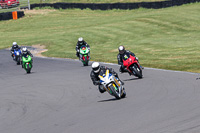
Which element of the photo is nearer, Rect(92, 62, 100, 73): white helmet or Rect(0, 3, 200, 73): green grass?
Rect(92, 62, 100, 73): white helmet

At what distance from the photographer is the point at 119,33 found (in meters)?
41.7

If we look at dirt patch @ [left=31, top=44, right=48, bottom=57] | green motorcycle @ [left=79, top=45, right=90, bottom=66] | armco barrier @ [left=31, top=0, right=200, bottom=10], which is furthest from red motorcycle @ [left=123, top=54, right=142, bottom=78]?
A: armco barrier @ [left=31, top=0, right=200, bottom=10]

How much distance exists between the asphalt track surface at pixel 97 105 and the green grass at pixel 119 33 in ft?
16.3

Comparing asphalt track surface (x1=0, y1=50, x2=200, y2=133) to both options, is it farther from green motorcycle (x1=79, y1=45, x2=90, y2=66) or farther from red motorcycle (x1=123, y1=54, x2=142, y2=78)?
green motorcycle (x1=79, y1=45, x2=90, y2=66)

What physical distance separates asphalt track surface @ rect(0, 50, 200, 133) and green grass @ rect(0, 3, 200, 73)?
4972 millimetres

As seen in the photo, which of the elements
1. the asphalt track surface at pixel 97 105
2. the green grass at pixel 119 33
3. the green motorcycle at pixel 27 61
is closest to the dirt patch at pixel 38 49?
the green grass at pixel 119 33

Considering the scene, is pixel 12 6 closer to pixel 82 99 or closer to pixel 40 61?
pixel 40 61

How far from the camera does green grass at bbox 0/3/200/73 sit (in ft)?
87.8

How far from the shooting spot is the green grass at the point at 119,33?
26.8 meters

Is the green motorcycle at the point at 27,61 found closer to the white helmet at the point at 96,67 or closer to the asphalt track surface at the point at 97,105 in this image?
the asphalt track surface at the point at 97,105

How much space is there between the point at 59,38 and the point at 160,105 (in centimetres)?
3108

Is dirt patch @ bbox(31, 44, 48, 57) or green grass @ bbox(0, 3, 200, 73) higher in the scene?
green grass @ bbox(0, 3, 200, 73)

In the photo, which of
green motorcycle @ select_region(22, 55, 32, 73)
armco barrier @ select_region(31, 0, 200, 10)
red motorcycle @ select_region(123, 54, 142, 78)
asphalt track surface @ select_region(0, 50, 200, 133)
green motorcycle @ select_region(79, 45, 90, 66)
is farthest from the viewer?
armco barrier @ select_region(31, 0, 200, 10)

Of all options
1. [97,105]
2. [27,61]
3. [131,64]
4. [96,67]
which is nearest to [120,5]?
[27,61]
